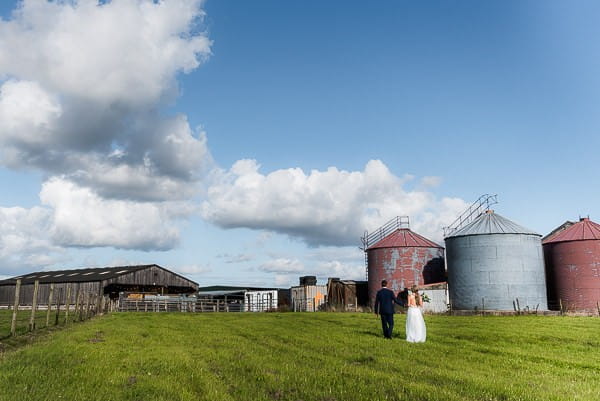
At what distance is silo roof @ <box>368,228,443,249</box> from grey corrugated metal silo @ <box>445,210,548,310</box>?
222 inches

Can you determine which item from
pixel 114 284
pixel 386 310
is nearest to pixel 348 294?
pixel 114 284

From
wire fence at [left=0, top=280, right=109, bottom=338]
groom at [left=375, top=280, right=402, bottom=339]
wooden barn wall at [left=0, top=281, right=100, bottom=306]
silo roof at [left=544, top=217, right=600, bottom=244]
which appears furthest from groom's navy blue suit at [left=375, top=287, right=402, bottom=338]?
wooden barn wall at [left=0, top=281, right=100, bottom=306]

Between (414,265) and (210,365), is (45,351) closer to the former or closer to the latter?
(210,365)

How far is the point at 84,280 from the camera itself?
63.8 m

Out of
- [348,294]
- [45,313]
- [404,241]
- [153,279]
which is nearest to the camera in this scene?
[45,313]

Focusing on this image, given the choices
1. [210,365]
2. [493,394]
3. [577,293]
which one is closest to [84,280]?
[577,293]

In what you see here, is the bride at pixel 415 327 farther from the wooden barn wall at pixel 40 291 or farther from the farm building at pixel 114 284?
the wooden barn wall at pixel 40 291

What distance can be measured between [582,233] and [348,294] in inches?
841

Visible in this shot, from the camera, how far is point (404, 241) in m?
45.5

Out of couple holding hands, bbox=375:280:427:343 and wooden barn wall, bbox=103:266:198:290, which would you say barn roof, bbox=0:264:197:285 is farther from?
couple holding hands, bbox=375:280:427:343

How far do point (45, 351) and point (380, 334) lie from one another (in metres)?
10.9

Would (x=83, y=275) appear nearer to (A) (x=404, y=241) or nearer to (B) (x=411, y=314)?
(A) (x=404, y=241)

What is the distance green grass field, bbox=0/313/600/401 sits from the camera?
26.9 feet

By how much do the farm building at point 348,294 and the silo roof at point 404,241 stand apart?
5.64 meters
